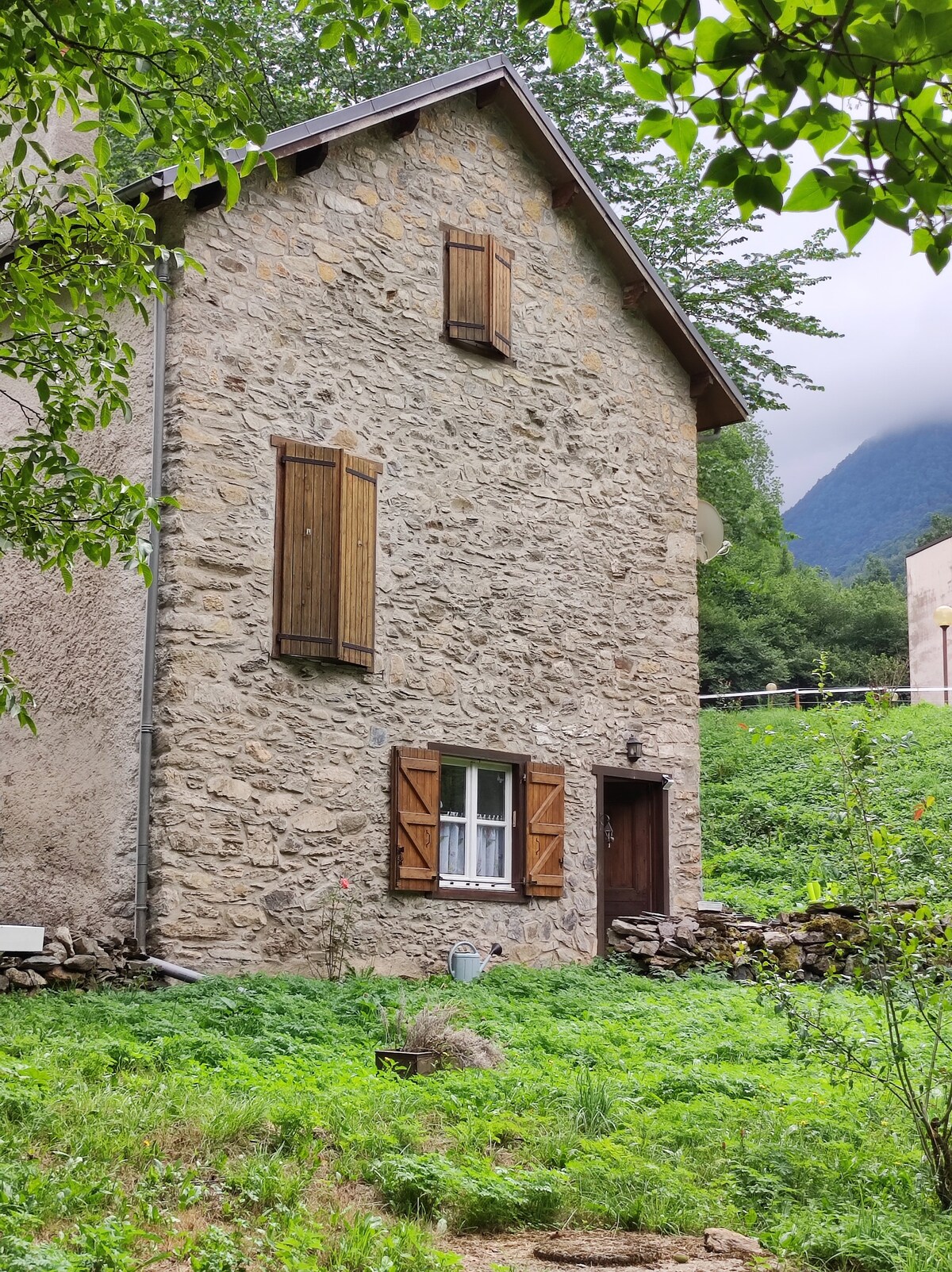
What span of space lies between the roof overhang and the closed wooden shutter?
2.48 m

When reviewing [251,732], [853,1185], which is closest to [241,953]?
[251,732]

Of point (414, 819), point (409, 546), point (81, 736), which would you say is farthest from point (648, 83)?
point (409, 546)

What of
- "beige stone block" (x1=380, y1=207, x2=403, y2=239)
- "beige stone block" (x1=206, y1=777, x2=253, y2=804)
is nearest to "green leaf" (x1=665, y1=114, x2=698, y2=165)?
"beige stone block" (x1=206, y1=777, x2=253, y2=804)

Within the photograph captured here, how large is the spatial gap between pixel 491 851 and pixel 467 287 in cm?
506

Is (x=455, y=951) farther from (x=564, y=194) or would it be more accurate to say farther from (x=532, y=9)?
(x=532, y=9)

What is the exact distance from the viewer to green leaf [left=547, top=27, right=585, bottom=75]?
291 cm

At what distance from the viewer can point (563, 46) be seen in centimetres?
293

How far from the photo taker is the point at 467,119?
12148mm

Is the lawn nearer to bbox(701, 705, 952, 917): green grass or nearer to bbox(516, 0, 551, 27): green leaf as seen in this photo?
bbox(516, 0, 551, 27): green leaf

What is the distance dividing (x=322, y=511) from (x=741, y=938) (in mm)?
5372

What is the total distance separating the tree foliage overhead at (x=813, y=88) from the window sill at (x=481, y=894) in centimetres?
827

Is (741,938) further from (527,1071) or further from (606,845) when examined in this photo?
(527,1071)

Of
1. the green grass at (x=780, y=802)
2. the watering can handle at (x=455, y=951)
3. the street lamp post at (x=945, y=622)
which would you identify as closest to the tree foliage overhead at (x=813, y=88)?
the watering can handle at (x=455, y=951)

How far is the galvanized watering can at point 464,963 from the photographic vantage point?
33.3ft
